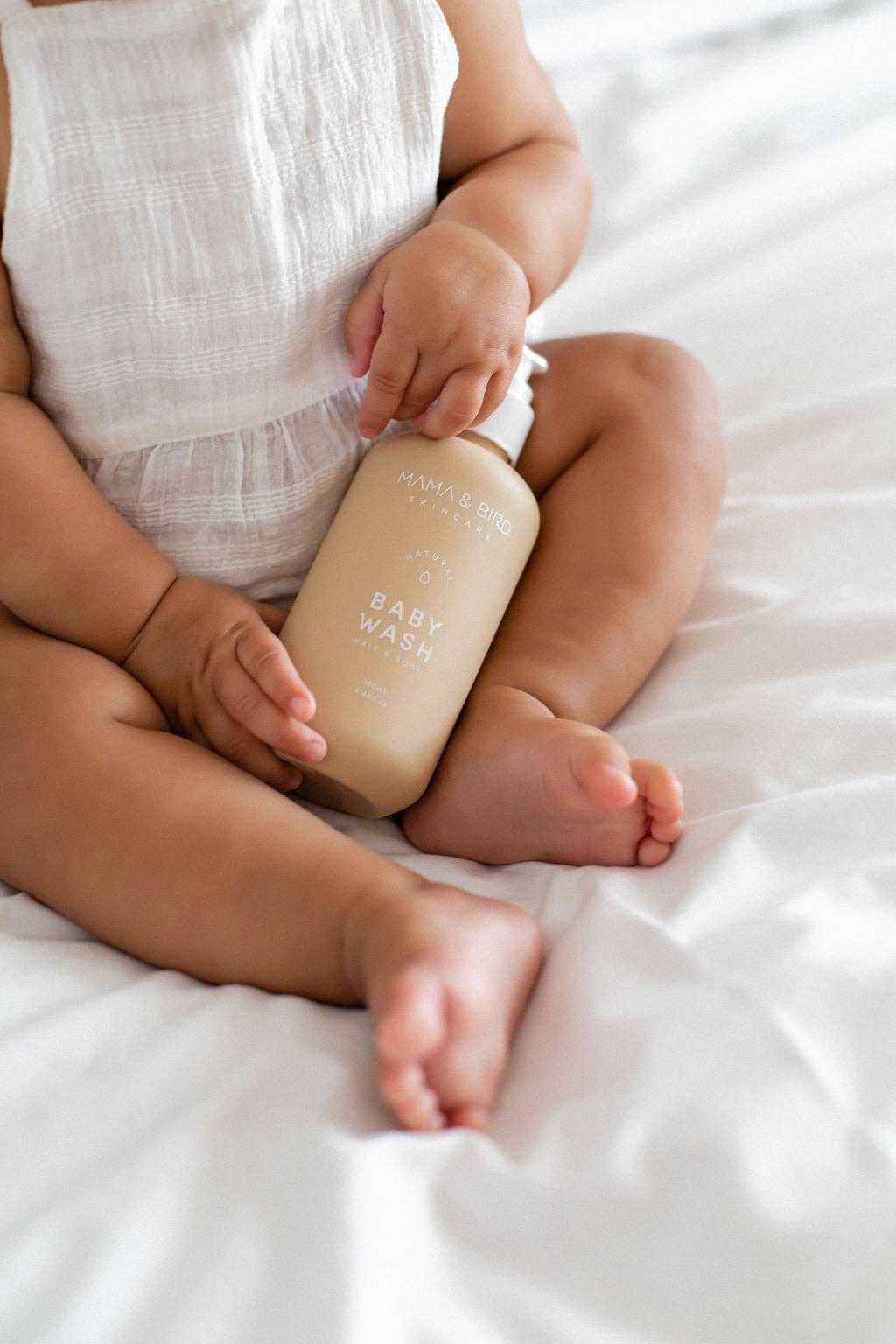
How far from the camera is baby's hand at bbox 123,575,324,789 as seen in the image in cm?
67

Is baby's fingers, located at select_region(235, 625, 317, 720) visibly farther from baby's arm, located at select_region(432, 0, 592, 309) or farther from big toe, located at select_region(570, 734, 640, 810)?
baby's arm, located at select_region(432, 0, 592, 309)

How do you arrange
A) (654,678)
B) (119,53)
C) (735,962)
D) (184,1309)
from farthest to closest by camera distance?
(654,678), (119,53), (735,962), (184,1309)

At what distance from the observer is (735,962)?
1.86 ft

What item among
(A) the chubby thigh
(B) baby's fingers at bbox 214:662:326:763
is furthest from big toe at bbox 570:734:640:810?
(A) the chubby thigh

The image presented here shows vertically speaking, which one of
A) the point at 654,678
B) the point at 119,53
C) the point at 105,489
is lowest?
the point at 654,678

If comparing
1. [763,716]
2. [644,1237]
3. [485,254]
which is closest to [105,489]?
[485,254]

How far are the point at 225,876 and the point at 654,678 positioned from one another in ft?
1.02

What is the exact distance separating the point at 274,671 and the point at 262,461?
17 centimetres

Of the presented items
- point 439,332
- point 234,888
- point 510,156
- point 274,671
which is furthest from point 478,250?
point 234,888

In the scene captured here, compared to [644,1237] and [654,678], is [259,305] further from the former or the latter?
[644,1237]

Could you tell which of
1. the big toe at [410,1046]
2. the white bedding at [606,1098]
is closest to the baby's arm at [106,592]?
the white bedding at [606,1098]

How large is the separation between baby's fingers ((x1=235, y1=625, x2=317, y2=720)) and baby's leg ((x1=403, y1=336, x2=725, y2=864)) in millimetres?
102

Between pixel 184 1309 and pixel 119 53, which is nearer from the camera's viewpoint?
pixel 184 1309

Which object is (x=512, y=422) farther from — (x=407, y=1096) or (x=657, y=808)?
(x=407, y=1096)
